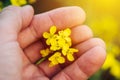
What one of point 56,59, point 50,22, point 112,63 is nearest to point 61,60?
point 56,59

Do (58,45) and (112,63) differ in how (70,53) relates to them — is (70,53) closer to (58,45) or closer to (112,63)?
(58,45)

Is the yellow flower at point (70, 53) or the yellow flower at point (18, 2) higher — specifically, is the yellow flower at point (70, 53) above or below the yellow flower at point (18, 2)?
below

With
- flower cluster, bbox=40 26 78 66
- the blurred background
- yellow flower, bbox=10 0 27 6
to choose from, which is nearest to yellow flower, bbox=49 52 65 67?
flower cluster, bbox=40 26 78 66

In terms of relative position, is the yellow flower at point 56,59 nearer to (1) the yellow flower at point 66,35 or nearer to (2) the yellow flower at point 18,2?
(1) the yellow flower at point 66,35


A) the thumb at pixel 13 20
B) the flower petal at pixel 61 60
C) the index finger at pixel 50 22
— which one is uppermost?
the thumb at pixel 13 20

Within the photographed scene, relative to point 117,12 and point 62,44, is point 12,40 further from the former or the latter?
point 117,12

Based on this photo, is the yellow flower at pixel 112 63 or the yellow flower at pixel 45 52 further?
the yellow flower at pixel 112 63

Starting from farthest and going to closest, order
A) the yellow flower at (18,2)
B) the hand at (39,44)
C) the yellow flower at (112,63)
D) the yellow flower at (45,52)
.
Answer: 1. the yellow flower at (112,63)
2. the yellow flower at (18,2)
3. the yellow flower at (45,52)
4. the hand at (39,44)

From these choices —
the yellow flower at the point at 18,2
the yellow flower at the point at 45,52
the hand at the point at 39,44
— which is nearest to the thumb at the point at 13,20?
the hand at the point at 39,44

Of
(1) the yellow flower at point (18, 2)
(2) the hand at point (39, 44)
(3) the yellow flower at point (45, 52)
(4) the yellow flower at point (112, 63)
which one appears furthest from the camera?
(4) the yellow flower at point (112, 63)
